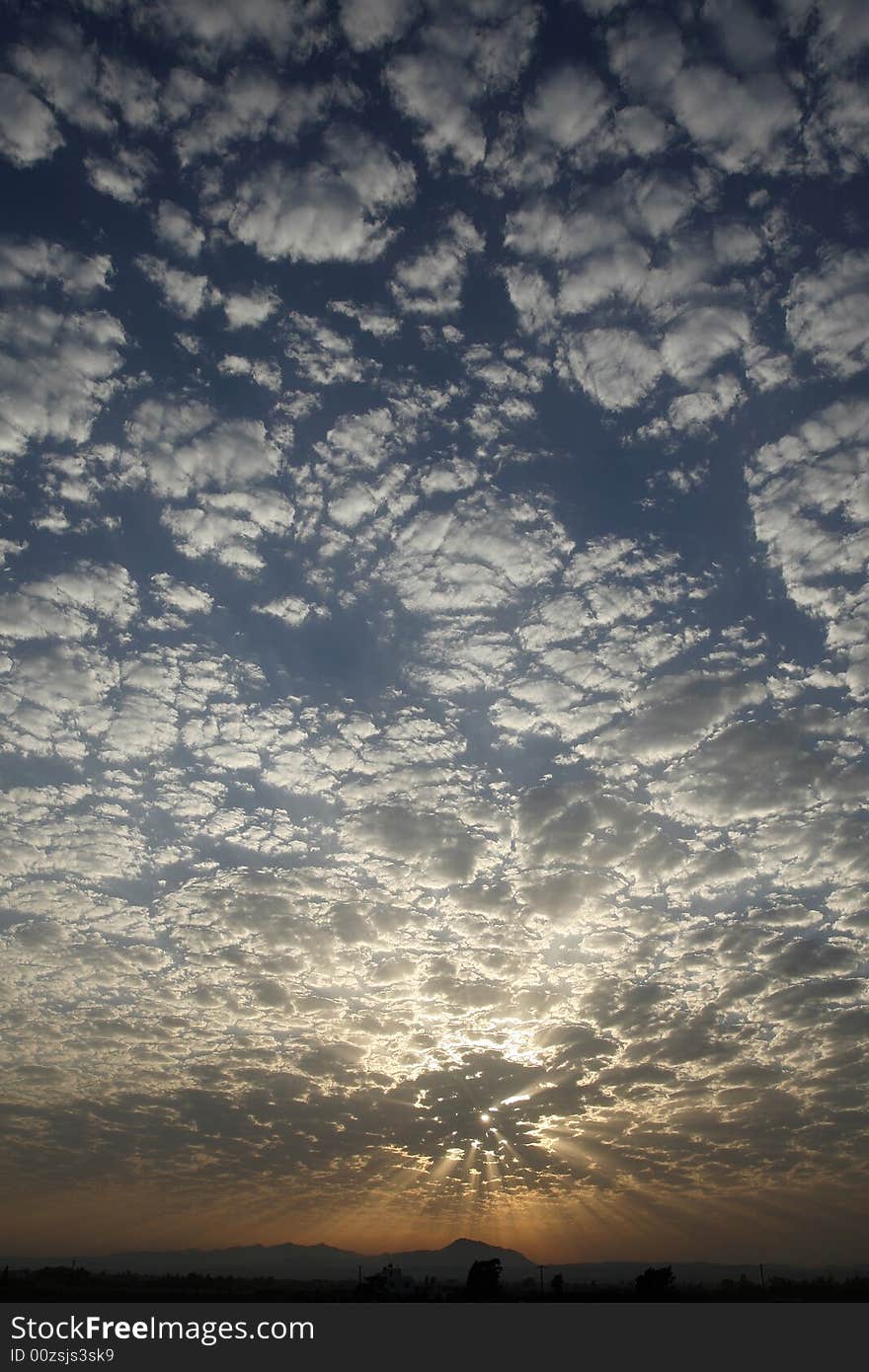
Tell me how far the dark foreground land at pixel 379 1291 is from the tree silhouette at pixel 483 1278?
5.1 inches

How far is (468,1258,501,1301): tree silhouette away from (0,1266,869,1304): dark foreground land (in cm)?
13

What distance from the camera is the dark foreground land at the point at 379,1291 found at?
7538cm

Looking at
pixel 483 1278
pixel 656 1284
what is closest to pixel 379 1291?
pixel 483 1278

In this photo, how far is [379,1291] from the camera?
8106 cm

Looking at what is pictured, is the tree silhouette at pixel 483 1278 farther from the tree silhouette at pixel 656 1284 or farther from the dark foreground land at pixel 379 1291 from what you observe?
the tree silhouette at pixel 656 1284

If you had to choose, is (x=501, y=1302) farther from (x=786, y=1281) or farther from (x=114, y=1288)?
(x=786, y=1281)

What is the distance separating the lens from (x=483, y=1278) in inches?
3214

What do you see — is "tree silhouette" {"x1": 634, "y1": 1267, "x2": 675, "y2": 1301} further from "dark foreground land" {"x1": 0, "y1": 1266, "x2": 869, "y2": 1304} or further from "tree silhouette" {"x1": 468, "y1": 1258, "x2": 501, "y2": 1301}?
"tree silhouette" {"x1": 468, "y1": 1258, "x2": 501, "y2": 1301}

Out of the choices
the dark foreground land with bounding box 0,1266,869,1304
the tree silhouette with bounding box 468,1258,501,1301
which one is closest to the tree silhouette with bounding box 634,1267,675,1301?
the dark foreground land with bounding box 0,1266,869,1304

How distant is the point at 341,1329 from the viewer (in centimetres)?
4919

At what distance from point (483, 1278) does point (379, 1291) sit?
412 inches

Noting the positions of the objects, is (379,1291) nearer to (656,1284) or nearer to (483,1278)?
(483,1278)

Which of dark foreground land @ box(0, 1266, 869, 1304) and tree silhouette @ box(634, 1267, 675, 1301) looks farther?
tree silhouette @ box(634, 1267, 675, 1301)

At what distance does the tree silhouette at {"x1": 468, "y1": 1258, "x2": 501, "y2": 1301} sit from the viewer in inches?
3187
